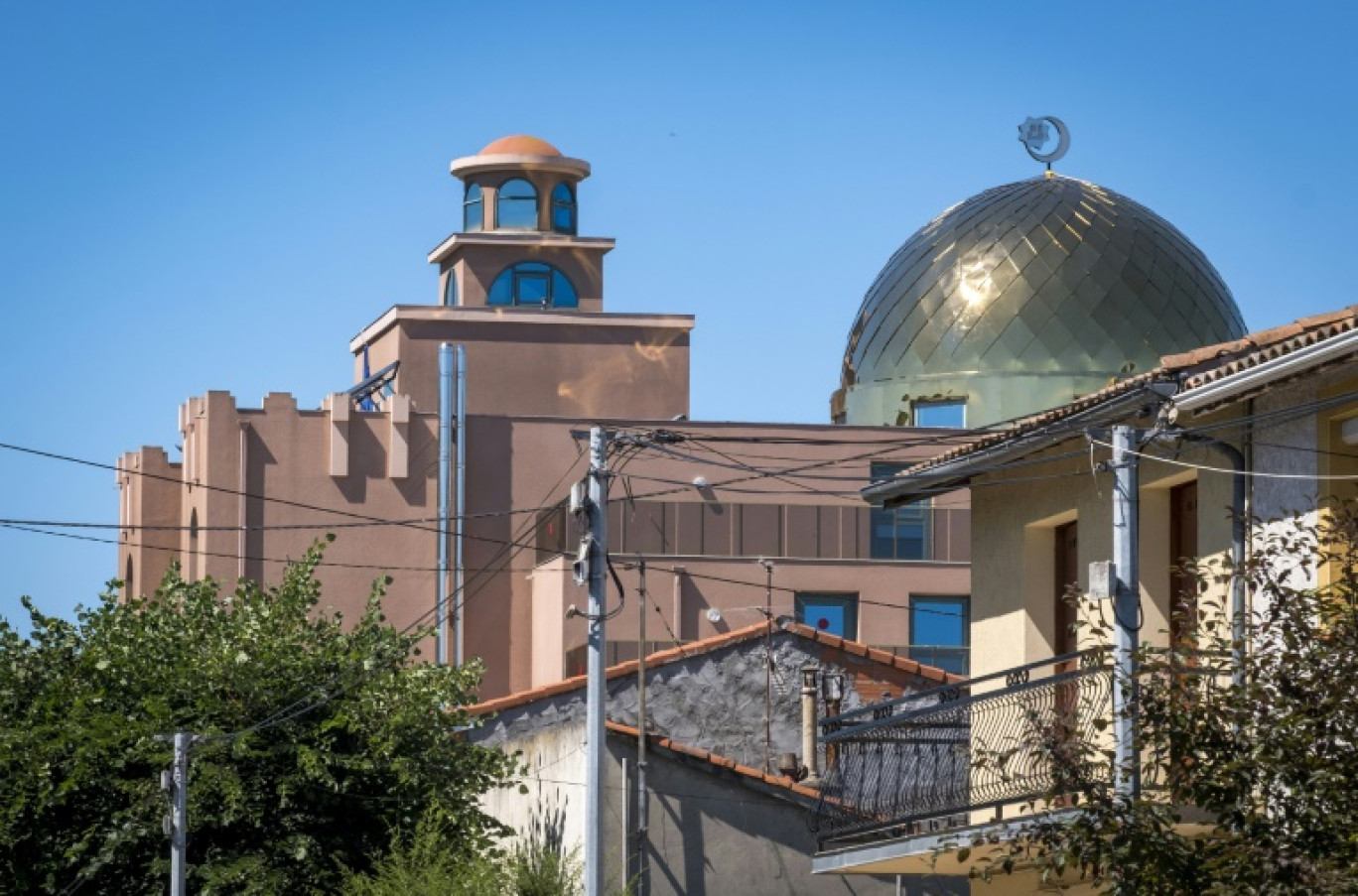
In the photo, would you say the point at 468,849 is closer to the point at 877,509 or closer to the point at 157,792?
the point at 157,792

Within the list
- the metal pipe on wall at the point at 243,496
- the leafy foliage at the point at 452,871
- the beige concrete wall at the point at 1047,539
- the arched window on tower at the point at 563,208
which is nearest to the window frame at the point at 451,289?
the arched window on tower at the point at 563,208

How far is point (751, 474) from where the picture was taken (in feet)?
196

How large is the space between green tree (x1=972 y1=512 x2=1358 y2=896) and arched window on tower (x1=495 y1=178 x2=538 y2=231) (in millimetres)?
57925

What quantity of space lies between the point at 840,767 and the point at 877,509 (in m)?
35.4

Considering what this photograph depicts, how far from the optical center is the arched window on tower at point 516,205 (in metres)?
72.6

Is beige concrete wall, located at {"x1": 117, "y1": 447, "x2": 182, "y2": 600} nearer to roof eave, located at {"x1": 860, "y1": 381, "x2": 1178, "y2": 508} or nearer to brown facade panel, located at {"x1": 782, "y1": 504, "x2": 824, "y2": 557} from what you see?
brown facade panel, located at {"x1": 782, "y1": 504, "x2": 824, "y2": 557}

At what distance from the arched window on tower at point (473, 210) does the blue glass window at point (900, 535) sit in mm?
17537

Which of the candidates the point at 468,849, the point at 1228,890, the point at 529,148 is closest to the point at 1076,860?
the point at 1228,890

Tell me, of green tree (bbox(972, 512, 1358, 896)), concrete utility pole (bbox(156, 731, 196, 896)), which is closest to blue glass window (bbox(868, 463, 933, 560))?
concrete utility pole (bbox(156, 731, 196, 896))

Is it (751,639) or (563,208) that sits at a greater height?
(563,208)

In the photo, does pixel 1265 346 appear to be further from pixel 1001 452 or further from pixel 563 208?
pixel 563 208

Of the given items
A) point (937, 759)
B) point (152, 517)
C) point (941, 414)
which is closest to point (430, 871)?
point (937, 759)

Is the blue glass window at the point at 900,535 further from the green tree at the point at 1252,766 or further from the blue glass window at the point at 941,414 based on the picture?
the green tree at the point at 1252,766

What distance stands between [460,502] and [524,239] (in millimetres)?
12866
